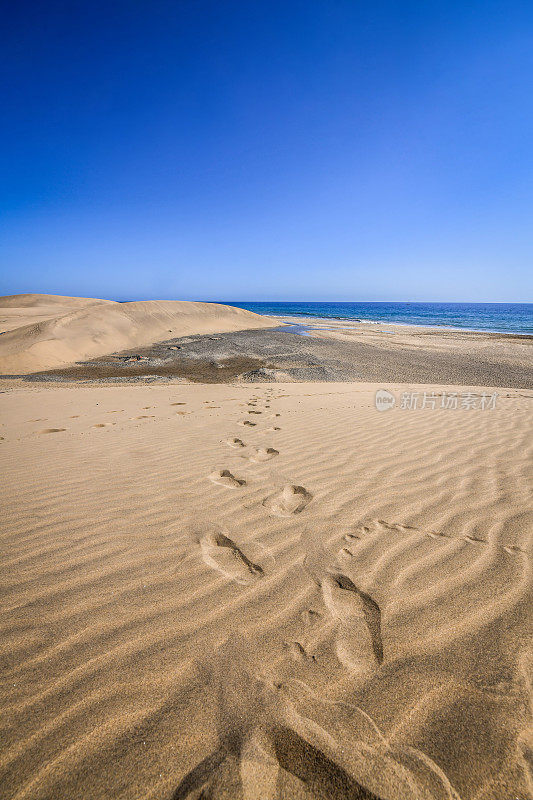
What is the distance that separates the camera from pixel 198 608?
180 cm

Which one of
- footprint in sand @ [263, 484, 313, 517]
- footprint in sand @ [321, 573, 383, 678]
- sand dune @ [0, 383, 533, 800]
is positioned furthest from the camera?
footprint in sand @ [263, 484, 313, 517]

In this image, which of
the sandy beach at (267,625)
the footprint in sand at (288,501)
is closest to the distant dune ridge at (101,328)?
the sandy beach at (267,625)

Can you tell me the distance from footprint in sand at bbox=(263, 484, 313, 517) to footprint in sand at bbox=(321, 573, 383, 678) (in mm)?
810

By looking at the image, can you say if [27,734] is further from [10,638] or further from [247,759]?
[247,759]

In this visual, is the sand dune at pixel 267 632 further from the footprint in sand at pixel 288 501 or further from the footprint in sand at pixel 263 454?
the footprint in sand at pixel 263 454

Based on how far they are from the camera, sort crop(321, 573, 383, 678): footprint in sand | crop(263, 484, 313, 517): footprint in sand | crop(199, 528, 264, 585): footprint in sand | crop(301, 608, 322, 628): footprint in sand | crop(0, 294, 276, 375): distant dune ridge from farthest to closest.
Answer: crop(0, 294, 276, 375): distant dune ridge < crop(263, 484, 313, 517): footprint in sand < crop(199, 528, 264, 585): footprint in sand < crop(301, 608, 322, 628): footprint in sand < crop(321, 573, 383, 678): footprint in sand

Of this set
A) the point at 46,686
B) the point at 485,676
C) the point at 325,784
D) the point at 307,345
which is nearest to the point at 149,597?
the point at 46,686

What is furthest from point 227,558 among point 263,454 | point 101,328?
point 101,328

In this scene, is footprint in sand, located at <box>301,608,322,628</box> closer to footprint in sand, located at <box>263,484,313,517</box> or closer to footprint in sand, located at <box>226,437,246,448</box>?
footprint in sand, located at <box>263,484,313,517</box>

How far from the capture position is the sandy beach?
1147 millimetres

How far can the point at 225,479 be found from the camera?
3.39 meters

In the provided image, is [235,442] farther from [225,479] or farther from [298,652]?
[298,652]

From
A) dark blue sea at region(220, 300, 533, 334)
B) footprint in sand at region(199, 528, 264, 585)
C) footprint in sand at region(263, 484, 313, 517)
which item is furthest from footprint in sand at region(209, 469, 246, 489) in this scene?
dark blue sea at region(220, 300, 533, 334)

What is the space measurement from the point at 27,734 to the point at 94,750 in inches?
10.5
